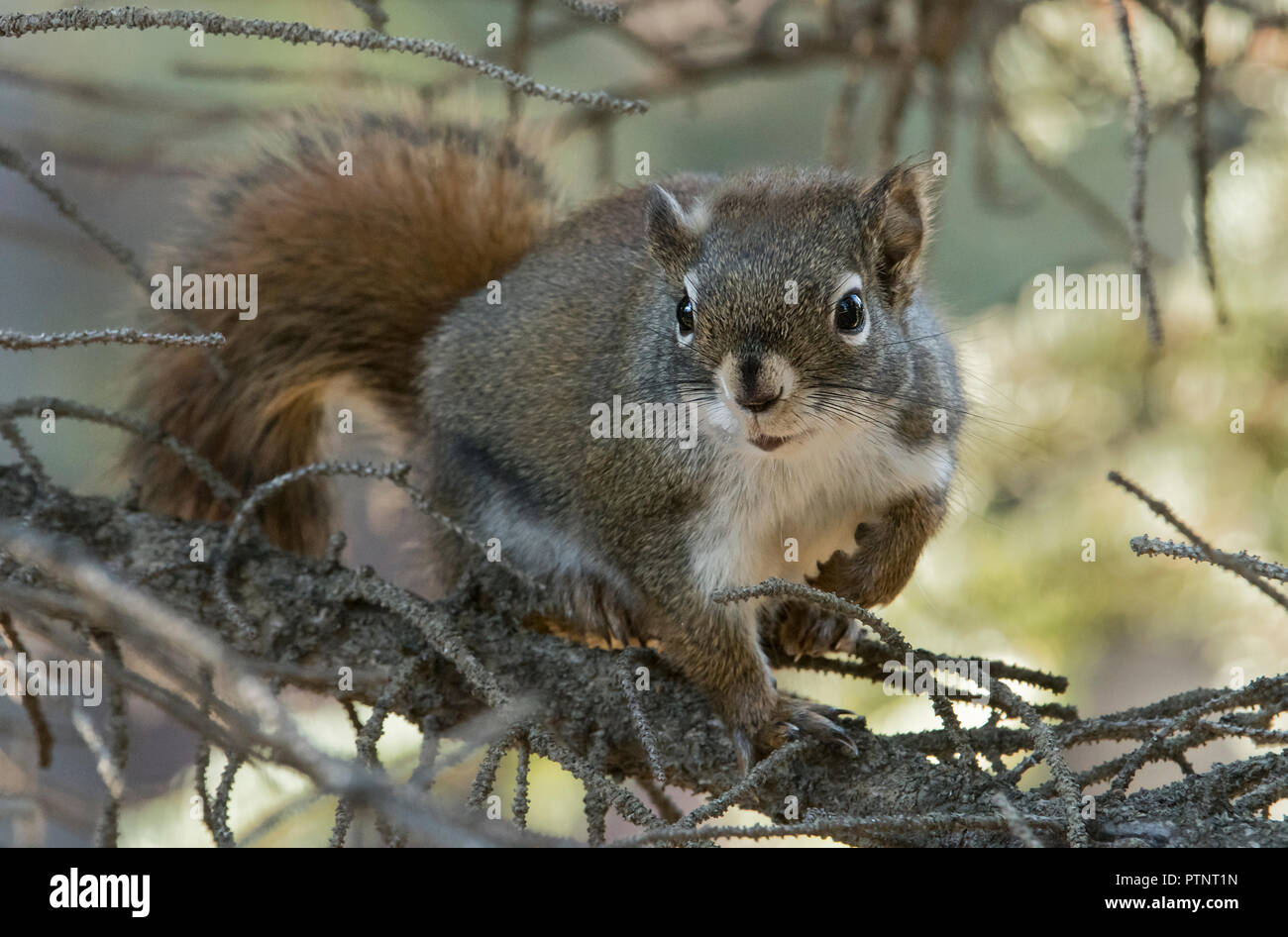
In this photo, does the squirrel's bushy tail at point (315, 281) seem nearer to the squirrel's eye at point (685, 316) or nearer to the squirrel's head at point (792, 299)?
the squirrel's head at point (792, 299)

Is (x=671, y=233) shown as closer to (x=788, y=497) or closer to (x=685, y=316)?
(x=685, y=316)

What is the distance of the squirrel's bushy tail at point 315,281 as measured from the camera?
2.25 meters

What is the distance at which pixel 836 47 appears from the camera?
2455 millimetres

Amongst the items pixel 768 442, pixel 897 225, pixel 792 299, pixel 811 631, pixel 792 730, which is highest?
pixel 897 225

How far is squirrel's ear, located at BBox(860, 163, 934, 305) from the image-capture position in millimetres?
1838

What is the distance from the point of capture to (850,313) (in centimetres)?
172

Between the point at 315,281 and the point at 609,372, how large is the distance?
25.6 inches

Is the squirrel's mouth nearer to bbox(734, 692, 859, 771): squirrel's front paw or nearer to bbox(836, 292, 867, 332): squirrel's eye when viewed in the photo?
bbox(836, 292, 867, 332): squirrel's eye

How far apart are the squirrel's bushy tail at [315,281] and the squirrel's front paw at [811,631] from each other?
0.87m

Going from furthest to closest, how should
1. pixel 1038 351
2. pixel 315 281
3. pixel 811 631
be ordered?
pixel 1038 351 → pixel 315 281 → pixel 811 631

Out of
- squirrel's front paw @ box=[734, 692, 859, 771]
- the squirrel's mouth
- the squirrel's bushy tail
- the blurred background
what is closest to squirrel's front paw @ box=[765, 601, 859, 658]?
squirrel's front paw @ box=[734, 692, 859, 771]

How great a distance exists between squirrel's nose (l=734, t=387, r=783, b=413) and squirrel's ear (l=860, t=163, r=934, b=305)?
401mm

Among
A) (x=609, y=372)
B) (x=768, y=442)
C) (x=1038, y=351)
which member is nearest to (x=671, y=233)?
(x=609, y=372)
